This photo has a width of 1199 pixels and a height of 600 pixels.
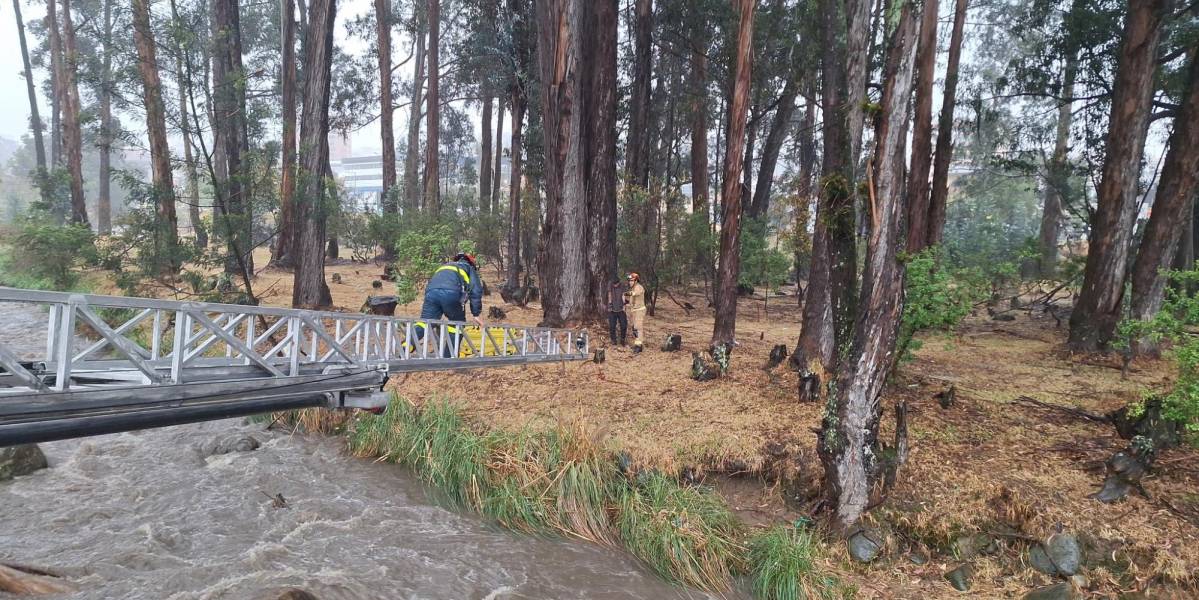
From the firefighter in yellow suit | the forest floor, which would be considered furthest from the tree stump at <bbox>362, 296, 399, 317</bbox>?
the firefighter in yellow suit

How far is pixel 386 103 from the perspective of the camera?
26531mm

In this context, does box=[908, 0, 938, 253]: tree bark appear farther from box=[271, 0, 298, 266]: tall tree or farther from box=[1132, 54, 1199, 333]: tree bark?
box=[271, 0, 298, 266]: tall tree

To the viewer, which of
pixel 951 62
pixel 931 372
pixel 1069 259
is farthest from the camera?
pixel 1069 259

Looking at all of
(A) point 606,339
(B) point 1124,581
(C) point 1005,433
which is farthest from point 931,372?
(A) point 606,339

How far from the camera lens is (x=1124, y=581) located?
5.03m

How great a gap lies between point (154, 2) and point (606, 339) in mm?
11544

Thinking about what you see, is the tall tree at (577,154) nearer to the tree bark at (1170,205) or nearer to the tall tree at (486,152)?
the tree bark at (1170,205)

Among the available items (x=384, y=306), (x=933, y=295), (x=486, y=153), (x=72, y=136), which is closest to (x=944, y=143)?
(x=933, y=295)

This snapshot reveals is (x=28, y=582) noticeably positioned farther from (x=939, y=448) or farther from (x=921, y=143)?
(x=921, y=143)

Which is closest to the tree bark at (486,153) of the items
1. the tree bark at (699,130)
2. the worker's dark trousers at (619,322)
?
the tree bark at (699,130)

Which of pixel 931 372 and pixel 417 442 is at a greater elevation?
pixel 931 372

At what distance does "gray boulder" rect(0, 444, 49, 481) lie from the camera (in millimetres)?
7562

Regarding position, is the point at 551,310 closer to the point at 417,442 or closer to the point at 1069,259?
the point at 417,442

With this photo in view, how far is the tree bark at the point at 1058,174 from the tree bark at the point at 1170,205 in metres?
1.56
